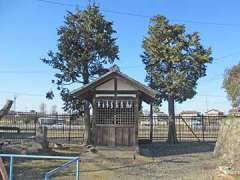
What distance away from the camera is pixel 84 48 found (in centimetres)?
2216

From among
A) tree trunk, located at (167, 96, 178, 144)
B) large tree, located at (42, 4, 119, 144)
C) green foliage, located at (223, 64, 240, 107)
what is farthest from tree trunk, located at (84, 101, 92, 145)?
green foliage, located at (223, 64, 240, 107)

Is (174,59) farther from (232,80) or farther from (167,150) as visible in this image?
(232,80)

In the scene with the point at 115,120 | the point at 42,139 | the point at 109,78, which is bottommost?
the point at 42,139

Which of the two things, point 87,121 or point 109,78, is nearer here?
→ point 109,78

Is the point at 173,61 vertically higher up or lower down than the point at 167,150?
higher up

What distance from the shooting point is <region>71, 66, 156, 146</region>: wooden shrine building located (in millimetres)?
18094

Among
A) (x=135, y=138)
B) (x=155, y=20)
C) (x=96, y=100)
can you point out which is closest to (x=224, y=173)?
(x=135, y=138)

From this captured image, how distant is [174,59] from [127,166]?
490 inches

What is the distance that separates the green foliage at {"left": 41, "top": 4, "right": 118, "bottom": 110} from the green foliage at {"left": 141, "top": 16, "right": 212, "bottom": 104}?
465 cm

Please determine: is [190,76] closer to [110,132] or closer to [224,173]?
[110,132]

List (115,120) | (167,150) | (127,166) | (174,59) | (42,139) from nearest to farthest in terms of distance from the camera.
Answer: (127,166) < (42,139) < (115,120) < (167,150) < (174,59)

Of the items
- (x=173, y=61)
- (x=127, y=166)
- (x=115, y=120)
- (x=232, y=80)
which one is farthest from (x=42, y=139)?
(x=232, y=80)

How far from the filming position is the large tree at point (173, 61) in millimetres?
25641

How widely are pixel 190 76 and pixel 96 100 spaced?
9.76 meters
